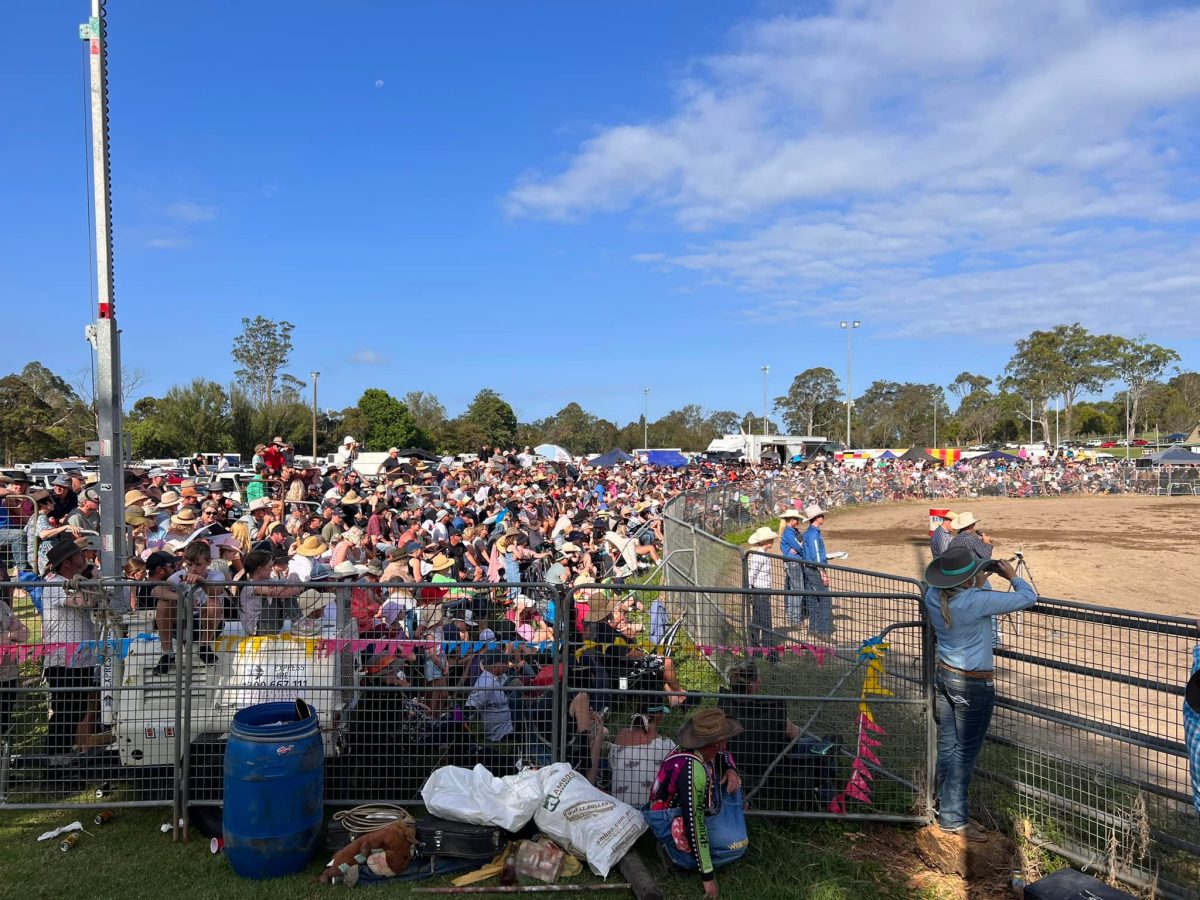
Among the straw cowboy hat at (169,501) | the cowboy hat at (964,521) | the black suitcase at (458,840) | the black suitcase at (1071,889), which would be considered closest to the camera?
the black suitcase at (1071,889)

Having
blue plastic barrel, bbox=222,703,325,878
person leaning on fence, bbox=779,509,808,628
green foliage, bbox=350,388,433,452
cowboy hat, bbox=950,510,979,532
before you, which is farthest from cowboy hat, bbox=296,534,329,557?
green foliage, bbox=350,388,433,452

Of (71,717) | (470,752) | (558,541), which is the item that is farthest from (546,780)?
(558,541)

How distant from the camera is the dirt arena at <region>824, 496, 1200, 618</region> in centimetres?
1344

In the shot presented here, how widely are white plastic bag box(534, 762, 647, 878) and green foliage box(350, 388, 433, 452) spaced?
226 feet

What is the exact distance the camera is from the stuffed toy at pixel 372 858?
437 centimetres

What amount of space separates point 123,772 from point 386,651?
1856 mm

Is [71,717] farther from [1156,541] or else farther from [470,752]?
[1156,541]

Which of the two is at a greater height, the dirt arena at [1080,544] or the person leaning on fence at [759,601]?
the person leaning on fence at [759,601]

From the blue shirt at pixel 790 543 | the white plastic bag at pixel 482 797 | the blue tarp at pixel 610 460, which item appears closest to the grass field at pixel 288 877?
the white plastic bag at pixel 482 797

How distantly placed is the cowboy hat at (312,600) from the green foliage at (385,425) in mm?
67622

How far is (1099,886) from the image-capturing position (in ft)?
12.4

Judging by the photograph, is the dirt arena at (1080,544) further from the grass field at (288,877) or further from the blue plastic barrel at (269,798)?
the blue plastic barrel at (269,798)

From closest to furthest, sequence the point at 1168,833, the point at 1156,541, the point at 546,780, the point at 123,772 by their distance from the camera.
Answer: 1. the point at 1168,833
2. the point at 546,780
3. the point at 123,772
4. the point at 1156,541

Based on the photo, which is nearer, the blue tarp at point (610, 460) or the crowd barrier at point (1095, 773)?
the crowd barrier at point (1095, 773)
